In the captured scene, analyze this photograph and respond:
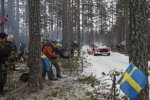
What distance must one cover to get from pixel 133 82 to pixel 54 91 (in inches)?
191

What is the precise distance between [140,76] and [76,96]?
13.8 ft

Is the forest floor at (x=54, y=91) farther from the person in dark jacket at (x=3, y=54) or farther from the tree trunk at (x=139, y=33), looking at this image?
the tree trunk at (x=139, y=33)

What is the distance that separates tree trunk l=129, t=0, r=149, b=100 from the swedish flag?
880 mm

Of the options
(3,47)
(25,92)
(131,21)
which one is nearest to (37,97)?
(25,92)

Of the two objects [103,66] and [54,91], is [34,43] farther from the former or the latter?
[103,66]

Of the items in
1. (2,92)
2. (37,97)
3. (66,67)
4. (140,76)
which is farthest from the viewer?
(66,67)

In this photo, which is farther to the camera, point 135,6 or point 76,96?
point 76,96

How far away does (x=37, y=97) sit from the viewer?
11.1 m

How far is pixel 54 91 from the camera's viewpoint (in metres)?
11.6

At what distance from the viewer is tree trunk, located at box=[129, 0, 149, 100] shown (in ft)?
26.4

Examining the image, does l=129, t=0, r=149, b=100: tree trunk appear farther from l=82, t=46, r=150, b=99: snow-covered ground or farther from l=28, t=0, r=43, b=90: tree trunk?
l=82, t=46, r=150, b=99: snow-covered ground

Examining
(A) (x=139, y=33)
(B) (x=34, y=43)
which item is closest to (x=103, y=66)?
(B) (x=34, y=43)

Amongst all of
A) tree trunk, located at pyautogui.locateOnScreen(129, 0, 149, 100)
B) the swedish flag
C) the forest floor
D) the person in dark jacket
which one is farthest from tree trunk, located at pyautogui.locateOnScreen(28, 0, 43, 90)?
the swedish flag

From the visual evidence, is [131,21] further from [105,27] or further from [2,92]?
[105,27]
